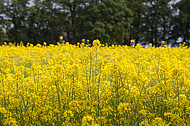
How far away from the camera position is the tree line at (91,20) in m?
28.6

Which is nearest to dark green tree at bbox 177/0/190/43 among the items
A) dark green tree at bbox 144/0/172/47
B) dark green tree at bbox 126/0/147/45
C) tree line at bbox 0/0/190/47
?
tree line at bbox 0/0/190/47

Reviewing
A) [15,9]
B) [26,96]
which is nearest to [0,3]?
[15,9]

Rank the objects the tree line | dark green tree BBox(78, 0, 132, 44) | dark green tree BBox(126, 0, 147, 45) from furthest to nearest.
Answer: dark green tree BBox(126, 0, 147, 45)
the tree line
dark green tree BBox(78, 0, 132, 44)

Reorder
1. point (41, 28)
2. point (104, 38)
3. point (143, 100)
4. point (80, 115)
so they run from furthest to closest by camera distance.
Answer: point (41, 28), point (104, 38), point (143, 100), point (80, 115)

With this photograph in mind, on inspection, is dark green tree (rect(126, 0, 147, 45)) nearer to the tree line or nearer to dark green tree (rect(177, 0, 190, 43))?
the tree line

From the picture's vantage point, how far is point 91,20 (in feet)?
92.5

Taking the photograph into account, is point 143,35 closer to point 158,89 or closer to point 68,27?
point 68,27

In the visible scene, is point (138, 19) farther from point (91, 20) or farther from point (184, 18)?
point (91, 20)

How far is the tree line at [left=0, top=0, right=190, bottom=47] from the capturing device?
2856 cm

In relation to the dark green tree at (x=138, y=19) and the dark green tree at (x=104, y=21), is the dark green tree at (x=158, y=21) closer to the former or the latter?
the dark green tree at (x=138, y=19)

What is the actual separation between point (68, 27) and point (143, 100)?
28.4 m

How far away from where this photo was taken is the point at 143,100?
416cm

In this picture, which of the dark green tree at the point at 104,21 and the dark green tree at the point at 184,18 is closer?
the dark green tree at the point at 104,21

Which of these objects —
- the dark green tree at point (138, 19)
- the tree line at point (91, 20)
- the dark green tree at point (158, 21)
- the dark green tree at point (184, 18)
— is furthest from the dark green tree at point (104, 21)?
the dark green tree at point (184, 18)
